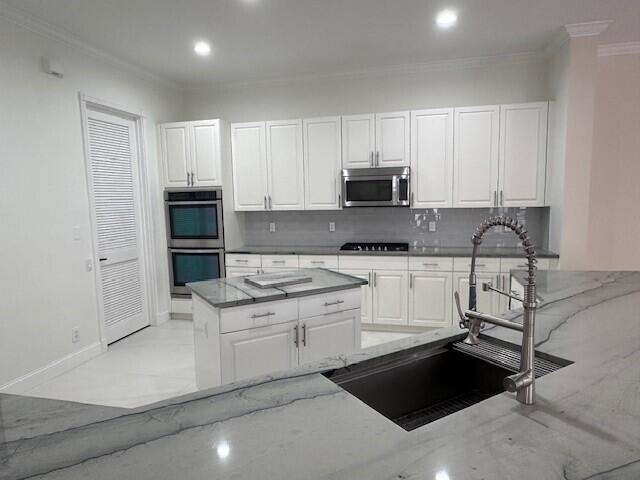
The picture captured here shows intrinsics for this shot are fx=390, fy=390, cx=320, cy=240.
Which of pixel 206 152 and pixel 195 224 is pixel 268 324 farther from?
pixel 206 152

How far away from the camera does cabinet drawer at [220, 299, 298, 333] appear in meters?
2.24

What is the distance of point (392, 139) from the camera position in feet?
13.7

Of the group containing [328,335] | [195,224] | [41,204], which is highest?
[41,204]

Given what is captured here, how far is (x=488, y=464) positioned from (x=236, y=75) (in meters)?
4.62

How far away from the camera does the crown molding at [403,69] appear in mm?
4059

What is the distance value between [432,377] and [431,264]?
264 centimetres

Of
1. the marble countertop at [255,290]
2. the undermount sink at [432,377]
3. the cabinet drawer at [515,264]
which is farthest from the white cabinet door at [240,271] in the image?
the undermount sink at [432,377]

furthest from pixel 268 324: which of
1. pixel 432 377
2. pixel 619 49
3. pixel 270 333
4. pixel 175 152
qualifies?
pixel 619 49

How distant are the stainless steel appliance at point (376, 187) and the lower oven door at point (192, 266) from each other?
63.8 inches

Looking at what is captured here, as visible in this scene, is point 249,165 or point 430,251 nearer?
point 430,251

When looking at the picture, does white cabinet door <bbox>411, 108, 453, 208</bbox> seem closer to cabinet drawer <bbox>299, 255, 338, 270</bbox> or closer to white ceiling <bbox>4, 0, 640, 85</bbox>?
white ceiling <bbox>4, 0, 640, 85</bbox>

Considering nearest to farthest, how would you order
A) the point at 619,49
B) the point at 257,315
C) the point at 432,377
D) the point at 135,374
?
the point at 432,377
the point at 257,315
the point at 135,374
the point at 619,49

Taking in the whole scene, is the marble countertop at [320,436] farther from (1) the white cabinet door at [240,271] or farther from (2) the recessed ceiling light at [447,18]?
(1) the white cabinet door at [240,271]

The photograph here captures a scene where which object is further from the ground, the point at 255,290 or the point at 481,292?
the point at 255,290
